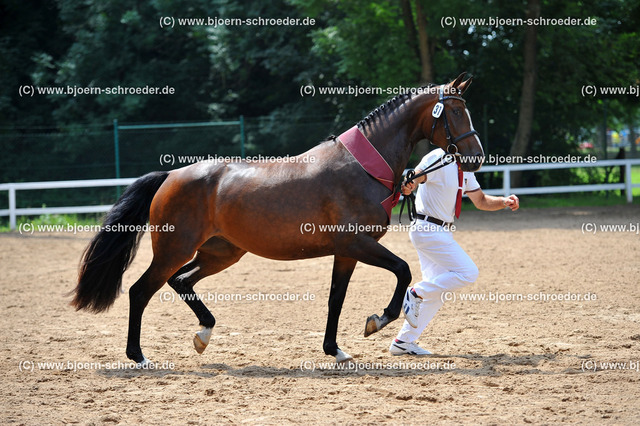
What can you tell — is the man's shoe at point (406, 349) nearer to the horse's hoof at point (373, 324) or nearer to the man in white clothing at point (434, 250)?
the man in white clothing at point (434, 250)

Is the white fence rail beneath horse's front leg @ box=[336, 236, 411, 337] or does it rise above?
above

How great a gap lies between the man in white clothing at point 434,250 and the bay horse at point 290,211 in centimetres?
20

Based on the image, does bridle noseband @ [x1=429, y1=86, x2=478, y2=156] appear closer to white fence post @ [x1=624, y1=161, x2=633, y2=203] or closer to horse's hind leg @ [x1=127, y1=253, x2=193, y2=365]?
horse's hind leg @ [x1=127, y1=253, x2=193, y2=365]

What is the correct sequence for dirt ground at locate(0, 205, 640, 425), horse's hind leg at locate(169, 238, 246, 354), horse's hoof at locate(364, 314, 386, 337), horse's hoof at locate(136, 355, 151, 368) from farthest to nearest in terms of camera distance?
1. horse's hind leg at locate(169, 238, 246, 354)
2. horse's hoof at locate(136, 355, 151, 368)
3. horse's hoof at locate(364, 314, 386, 337)
4. dirt ground at locate(0, 205, 640, 425)

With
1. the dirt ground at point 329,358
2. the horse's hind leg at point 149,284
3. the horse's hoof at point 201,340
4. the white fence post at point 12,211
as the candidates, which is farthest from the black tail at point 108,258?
the white fence post at point 12,211

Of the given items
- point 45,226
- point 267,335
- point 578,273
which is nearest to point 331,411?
point 267,335

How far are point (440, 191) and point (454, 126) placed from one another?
552mm

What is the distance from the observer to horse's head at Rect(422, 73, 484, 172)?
5465 millimetres

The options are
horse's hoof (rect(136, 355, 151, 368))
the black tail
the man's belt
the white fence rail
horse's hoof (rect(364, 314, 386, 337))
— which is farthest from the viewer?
the white fence rail

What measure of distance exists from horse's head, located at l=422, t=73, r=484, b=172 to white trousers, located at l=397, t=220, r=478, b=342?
62 centimetres

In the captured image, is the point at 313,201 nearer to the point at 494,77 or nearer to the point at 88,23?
the point at 494,77

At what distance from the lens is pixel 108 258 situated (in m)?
6.02

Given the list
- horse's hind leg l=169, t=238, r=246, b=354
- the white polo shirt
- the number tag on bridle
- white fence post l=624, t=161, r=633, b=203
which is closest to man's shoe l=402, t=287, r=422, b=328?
the white polo shirt

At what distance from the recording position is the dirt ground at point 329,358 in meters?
4.39
